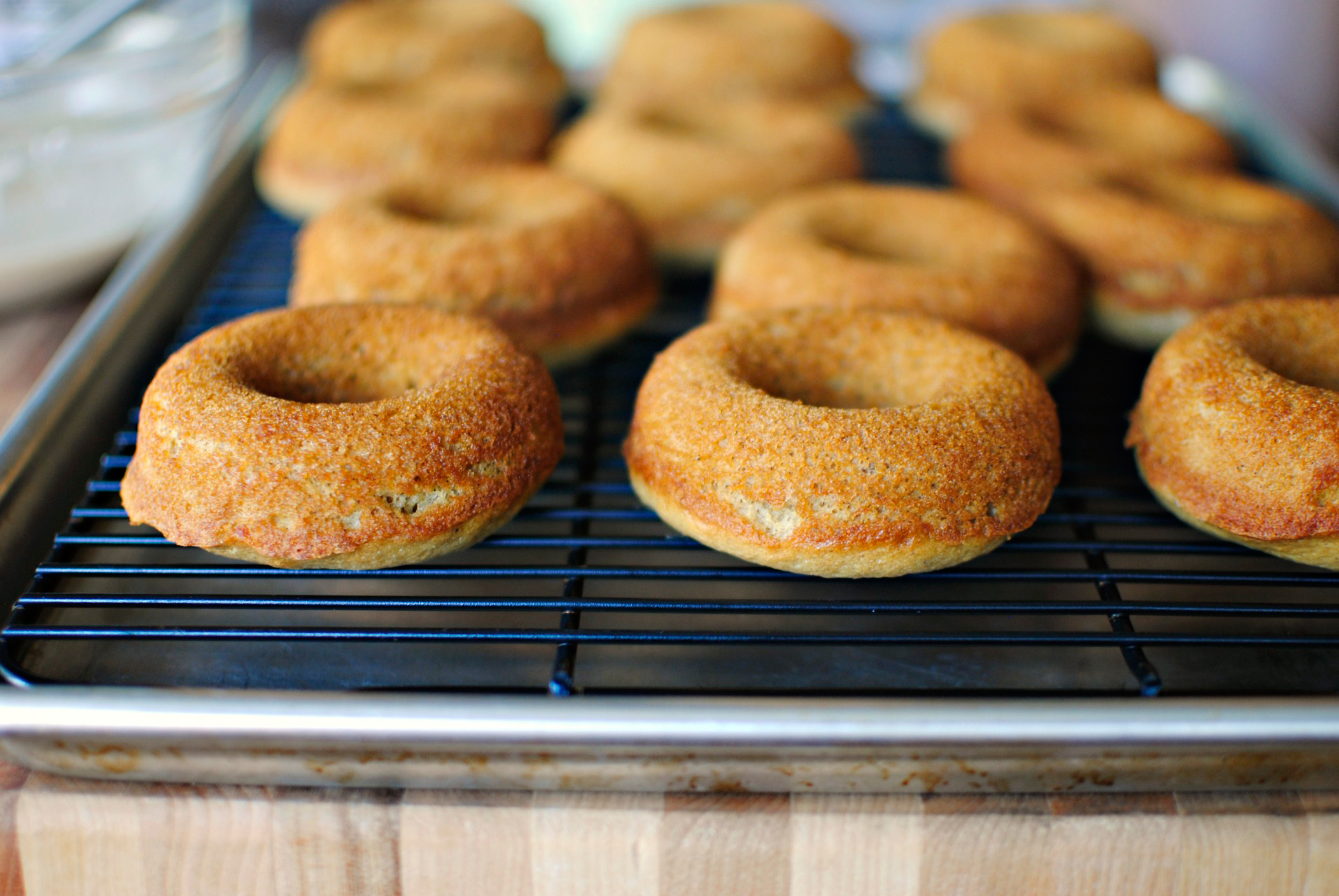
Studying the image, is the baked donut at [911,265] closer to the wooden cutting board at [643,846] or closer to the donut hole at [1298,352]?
the donut hole at [1298,352]

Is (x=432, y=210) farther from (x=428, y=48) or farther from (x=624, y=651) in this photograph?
(x=624, y=651)

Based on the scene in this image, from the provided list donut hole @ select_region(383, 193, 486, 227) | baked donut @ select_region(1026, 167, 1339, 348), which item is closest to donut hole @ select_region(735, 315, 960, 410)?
baked donut @ select_region(1026, 167, 1339, 348)

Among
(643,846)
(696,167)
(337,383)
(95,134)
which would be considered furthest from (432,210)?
(643,846)

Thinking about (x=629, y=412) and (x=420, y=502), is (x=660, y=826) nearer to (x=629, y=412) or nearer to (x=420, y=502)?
(x=420, y=502)

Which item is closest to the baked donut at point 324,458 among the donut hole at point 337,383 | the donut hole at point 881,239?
the donut hole at point 337,383

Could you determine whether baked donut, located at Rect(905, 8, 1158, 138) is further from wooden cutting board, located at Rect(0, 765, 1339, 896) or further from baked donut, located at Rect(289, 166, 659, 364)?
wooden cutting board, located at Rect(0, 765, 1339, 896)
